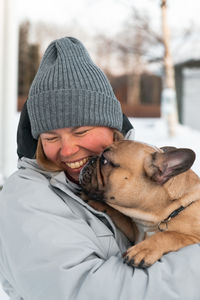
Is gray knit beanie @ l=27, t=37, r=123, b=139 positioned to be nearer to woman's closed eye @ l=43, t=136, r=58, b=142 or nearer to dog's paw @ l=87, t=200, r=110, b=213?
woman's closed eye @ l=43, t=136, r=58, b=142

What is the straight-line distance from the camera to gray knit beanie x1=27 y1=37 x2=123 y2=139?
1131mm

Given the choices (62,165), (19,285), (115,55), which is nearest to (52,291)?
(19,285)

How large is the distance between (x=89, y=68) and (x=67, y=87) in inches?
4.3

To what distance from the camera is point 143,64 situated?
5395mm

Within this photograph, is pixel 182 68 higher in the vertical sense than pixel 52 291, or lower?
higher

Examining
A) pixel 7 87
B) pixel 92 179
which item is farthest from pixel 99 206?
pixel 7 87

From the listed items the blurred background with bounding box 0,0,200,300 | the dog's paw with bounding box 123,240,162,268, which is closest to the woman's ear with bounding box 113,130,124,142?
the dog's paw with bounding box 123,240,162,268

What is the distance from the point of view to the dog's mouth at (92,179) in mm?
1109

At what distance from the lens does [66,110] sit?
1.13 metres

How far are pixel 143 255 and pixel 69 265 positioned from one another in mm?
167

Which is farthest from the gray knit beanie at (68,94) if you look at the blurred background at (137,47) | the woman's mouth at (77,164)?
the blurred background at (137,47)

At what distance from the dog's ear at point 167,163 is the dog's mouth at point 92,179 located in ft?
0.43

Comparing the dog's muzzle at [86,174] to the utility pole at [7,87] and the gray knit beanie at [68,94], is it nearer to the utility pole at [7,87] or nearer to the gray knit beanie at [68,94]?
the gray knit beanie at [68,94]

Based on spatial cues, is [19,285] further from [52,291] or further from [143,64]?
[143,64]
